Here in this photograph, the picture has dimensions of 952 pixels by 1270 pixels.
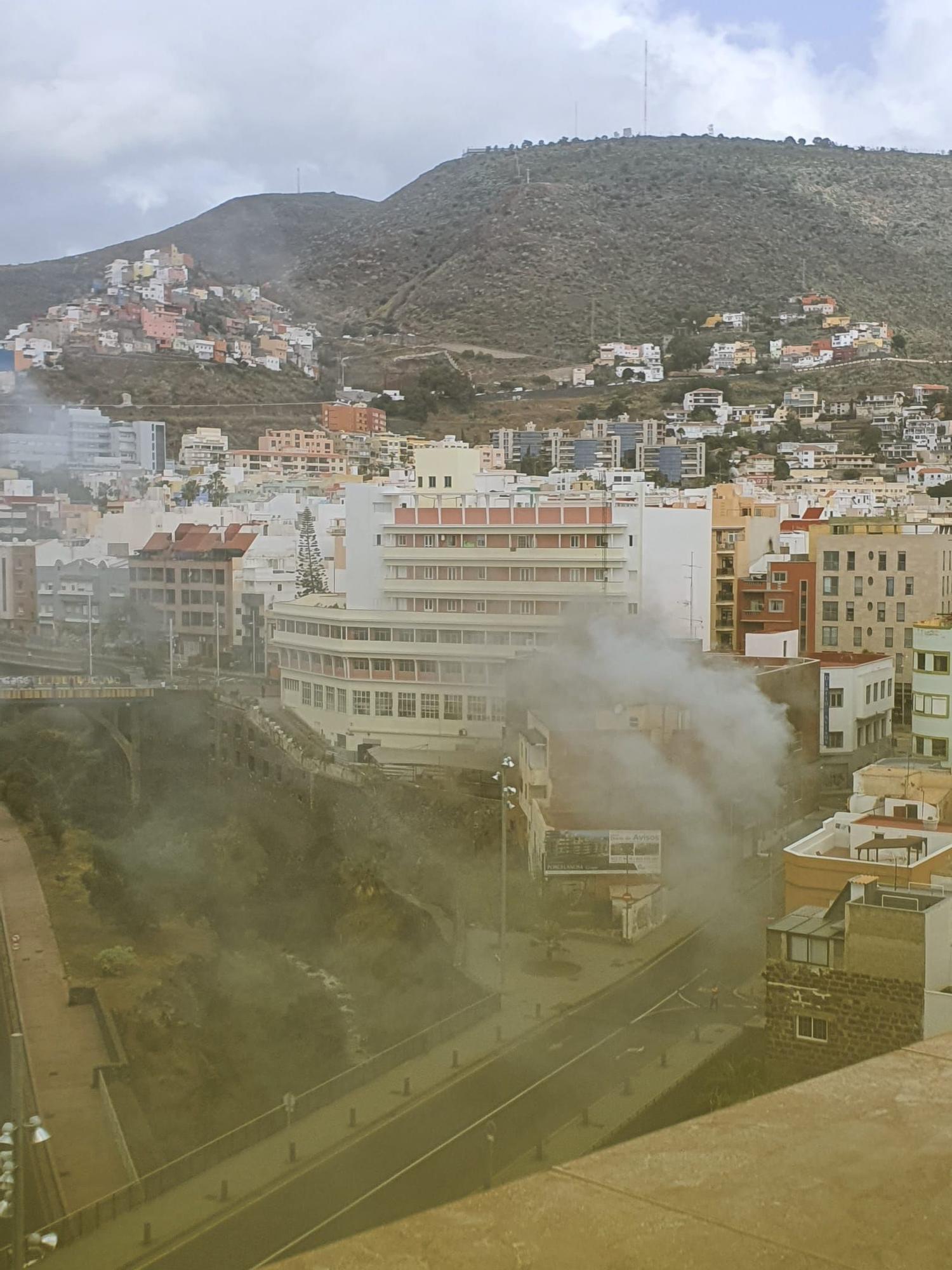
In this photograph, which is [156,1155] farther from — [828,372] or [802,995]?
[828,372]

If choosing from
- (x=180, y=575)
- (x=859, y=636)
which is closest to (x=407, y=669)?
(x=180, y=575)

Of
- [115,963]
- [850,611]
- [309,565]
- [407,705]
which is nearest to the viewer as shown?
[115,963]

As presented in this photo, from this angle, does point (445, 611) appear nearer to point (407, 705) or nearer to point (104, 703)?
point (407, 705)

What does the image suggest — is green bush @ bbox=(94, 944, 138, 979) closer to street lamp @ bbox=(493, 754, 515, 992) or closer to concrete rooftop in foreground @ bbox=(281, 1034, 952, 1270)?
street lamp @ bbox=(493, 754, 515, 992)

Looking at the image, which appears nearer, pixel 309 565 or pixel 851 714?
pixel 851 714

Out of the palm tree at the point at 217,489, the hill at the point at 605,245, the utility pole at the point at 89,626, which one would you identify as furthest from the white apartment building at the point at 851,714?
the hill at the point at 605,245

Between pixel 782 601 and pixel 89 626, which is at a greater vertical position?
pixel 782 601

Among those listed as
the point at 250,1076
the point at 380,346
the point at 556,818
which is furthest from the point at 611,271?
→ the point at 250,1076
